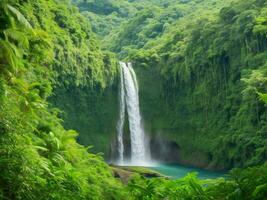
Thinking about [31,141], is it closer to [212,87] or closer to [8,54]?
[8,54]

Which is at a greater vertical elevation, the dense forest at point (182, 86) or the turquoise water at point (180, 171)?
the dense forest at point (182, 86)

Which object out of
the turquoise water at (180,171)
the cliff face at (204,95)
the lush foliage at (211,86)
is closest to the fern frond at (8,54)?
the turquoise water at (180,171)

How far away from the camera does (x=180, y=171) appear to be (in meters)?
29.2

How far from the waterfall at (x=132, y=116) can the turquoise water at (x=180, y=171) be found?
2.04 metres

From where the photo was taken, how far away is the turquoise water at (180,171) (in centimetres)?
2716

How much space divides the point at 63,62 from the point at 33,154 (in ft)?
66.8

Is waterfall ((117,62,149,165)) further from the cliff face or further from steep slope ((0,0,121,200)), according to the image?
steep slope ((0,0,121,200))

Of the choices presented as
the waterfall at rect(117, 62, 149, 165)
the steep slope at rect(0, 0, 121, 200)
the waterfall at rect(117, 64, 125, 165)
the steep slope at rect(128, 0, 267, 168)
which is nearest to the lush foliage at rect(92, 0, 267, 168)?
the steep slope at rect(128, 0, 267, 168)

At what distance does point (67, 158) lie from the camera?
11523 mm

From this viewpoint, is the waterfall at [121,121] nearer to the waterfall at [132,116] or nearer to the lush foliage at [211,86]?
the waterfall at [132,116]

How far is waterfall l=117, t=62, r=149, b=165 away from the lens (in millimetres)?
33500

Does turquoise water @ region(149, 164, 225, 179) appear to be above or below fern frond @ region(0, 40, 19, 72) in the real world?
below

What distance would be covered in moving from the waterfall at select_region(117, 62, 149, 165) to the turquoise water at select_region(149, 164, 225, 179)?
6.68ft

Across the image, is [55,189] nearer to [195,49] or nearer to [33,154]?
[33,154]
